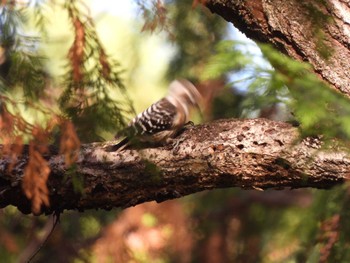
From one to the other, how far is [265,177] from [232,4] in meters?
0.80

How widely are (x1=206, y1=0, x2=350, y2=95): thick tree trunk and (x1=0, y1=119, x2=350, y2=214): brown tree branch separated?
329mm

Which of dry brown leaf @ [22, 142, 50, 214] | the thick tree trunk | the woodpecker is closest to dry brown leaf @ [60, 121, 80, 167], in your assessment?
dry brown leaf @ [22, 142, 50, 214]

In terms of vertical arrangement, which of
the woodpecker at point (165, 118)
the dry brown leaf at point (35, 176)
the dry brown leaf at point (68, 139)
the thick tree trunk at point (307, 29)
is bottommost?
the woodpecker at point (165, 118)

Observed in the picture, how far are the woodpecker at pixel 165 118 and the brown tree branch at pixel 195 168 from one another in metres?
0.13

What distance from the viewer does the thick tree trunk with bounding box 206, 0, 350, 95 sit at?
3.28m

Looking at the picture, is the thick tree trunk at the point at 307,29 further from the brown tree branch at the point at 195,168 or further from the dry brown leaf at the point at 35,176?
the dry brown leaf at the point at 35,176

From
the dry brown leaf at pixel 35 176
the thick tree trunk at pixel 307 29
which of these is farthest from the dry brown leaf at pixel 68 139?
the thick tree trunk at pixel 307 29

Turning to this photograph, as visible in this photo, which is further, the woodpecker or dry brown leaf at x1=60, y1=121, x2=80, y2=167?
the woodpecker

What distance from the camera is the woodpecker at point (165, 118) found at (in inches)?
141

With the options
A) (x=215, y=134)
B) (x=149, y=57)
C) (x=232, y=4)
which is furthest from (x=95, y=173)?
(x=149, y=57)

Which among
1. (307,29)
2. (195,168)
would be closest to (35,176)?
(195,168)

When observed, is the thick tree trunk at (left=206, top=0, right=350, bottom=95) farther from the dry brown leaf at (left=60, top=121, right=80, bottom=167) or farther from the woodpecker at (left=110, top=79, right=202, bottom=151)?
the dry brown leaf at (left=60, top=121, right=80, bottom=167)

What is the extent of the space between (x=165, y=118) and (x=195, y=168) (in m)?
0.87

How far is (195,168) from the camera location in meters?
A: 3.35
